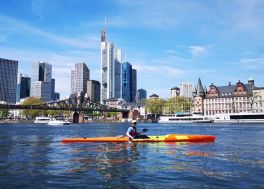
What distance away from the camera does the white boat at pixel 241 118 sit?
12647cm

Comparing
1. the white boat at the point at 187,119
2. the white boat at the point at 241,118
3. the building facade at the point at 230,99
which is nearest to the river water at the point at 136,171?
the white boat at the point at 241,118

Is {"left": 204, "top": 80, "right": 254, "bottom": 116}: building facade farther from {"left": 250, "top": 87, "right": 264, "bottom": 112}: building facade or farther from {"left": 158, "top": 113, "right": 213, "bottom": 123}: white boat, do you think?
{"left": 158, "top": 113, "right": 213, "bottom": 123}: white boat

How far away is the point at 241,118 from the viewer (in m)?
134

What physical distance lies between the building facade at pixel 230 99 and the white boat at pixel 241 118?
25.5 m

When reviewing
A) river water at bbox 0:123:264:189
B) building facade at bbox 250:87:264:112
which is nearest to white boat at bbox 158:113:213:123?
building facade at bbox 250:87:264:112

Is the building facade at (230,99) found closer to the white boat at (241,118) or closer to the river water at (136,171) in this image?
the white boat at (241,118)

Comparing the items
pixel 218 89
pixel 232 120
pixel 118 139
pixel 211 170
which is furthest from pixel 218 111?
pixel 211 170

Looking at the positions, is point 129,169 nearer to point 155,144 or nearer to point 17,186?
point 17,186

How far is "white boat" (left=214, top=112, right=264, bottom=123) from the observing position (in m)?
126

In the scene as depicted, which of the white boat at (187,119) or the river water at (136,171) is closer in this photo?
the river water at (136,171)

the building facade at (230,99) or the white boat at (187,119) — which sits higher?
the building facade at (230,99)

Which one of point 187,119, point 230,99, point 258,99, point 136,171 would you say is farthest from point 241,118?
point 136,171

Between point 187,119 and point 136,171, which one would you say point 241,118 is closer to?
point 187,119

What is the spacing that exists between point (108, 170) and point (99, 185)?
145 inches
